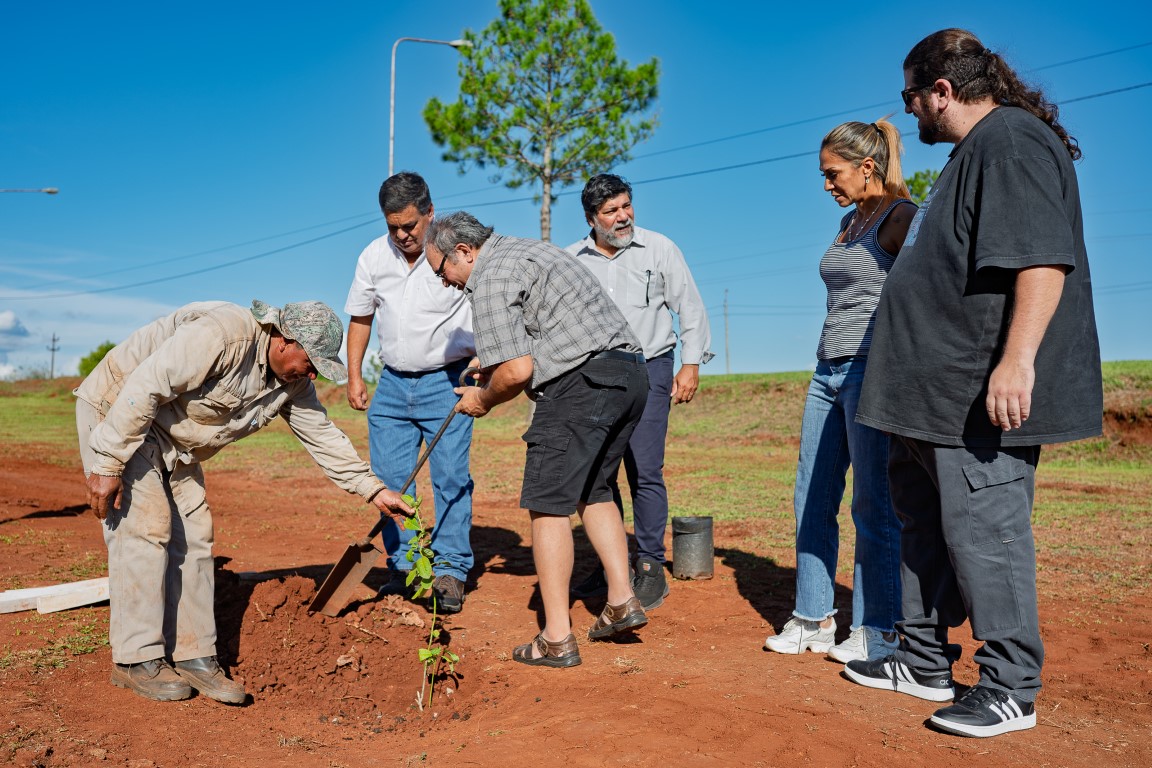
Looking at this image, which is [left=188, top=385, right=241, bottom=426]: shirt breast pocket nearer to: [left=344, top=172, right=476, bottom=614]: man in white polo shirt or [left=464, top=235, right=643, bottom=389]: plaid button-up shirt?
[left=464, top=235, right=643, bottom=389]: plaid button-up shirt

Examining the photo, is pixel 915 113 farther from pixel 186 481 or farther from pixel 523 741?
pixel 186 481

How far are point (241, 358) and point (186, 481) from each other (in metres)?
0.67

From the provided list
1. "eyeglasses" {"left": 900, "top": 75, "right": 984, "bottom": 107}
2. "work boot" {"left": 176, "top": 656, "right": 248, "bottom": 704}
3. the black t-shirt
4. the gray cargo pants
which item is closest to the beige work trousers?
"work boot" {"left": 176, "top": 656, "right": 248, "bottom": 704}

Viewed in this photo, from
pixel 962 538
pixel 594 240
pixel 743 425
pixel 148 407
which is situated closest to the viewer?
pixel 962 538

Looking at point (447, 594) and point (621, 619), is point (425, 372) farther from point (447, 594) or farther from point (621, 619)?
point (621, 619)

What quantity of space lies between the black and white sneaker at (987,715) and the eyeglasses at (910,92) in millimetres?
2127

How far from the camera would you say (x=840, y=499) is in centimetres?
432

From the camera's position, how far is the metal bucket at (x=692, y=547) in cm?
591

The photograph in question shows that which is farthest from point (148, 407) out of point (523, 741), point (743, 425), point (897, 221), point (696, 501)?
point (743, 425)

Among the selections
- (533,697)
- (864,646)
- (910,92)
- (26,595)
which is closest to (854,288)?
(910,92)

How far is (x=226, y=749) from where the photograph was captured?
3.56 meters

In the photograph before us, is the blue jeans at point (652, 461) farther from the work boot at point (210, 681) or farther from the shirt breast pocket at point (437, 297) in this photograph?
the work boot at point (210, 681)

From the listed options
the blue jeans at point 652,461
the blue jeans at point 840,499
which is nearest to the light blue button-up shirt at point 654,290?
the blue jeans at point 652,461

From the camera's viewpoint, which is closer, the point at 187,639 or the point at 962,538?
the point at 962,538
